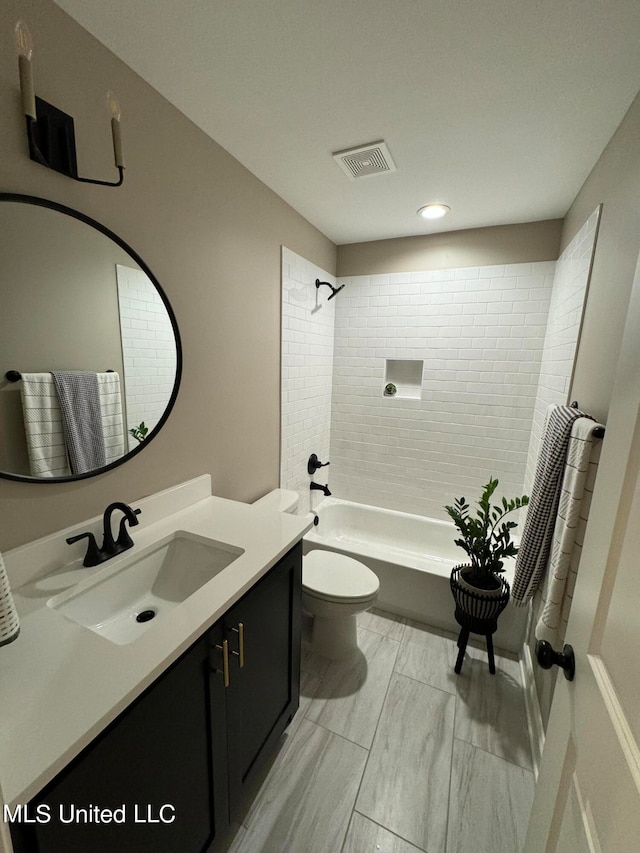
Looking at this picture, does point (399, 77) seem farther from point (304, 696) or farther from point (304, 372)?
point (304, 696)

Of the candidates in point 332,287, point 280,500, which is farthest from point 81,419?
point 332,287

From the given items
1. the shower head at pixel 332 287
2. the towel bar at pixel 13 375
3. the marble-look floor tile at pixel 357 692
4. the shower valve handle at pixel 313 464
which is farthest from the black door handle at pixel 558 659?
the shower head at pixel 332 287

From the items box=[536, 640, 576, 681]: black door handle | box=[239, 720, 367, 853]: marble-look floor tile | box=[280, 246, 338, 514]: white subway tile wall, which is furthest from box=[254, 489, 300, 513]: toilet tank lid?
box=[536, 640, 576, 681]: black door handle

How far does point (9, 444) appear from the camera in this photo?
0.93 m

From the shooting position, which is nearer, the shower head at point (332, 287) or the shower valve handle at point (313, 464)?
the shower head at point (332, 287)

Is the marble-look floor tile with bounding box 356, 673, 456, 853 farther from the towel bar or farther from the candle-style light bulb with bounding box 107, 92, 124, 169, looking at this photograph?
the candle-style light bulb with bounding box 107, 92, 124, 169

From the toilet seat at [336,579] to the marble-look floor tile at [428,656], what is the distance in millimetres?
450

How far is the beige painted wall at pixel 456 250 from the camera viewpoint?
7.32ft

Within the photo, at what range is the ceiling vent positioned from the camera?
1.50 m

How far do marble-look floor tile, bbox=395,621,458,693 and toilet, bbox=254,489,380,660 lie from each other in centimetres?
29

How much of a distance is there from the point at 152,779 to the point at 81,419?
0.96 metres

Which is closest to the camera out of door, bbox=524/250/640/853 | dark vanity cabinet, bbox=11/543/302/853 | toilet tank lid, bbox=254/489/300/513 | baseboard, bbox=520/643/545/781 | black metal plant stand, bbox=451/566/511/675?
door, bbox=524/250/640/853

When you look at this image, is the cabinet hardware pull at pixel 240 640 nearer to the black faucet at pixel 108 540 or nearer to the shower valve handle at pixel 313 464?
the black faucet at pixel 108 540

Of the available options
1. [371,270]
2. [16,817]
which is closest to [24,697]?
[16,817]
